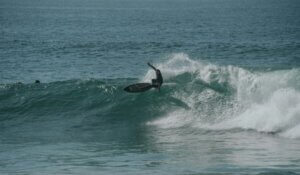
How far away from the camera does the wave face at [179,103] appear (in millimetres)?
24750

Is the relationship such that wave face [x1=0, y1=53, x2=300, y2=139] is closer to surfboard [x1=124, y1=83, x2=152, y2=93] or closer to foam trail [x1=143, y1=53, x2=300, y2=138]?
foam trail [x1=143, y1=53, x2=300, y2=138]

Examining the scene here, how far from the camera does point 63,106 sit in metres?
30.1

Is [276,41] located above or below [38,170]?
above

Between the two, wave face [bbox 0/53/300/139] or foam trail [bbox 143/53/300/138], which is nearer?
foam trail [bbox 143/53/300/138]

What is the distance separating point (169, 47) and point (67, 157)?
47.0m

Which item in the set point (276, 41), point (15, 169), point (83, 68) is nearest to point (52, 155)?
point (15, 169)

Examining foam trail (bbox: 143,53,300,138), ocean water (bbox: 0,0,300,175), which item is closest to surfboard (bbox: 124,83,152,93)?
ocean water (bbox: 0,0,300,175)

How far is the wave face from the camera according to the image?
24750 mm

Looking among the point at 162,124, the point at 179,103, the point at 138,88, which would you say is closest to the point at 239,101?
the point at 179,103

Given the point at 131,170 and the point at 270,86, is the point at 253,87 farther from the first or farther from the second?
the point at 131,170

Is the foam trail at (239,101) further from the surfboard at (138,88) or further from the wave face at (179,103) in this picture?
the surfboard at (138,88)

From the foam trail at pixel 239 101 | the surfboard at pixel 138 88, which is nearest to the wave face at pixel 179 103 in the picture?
the foam trail at pixel 239 101

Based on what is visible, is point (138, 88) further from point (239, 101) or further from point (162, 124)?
point (239, 101)

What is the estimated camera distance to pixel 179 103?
92.6 ft
